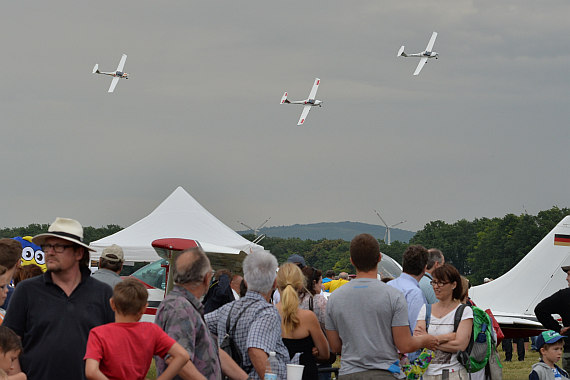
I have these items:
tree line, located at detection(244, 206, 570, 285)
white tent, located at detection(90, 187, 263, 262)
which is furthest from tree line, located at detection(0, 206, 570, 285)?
white tent, located at detection(90, 187, 263, 262)

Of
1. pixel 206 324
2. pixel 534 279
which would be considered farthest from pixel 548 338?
pixel 534 279

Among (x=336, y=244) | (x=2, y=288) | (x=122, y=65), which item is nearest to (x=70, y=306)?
(x=2, y=288)

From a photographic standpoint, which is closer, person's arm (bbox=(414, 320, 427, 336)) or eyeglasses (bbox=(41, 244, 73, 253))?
eyeglasses (bbox=(41, 244, 73, 253))

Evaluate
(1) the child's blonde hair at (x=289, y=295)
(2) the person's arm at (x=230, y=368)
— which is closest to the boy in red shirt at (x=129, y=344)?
(2) the person's arm at (x=230, y=368)

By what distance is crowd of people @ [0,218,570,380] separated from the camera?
3.96 m

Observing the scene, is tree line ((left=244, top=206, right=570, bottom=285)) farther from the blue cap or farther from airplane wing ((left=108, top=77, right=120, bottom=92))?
the blue cap

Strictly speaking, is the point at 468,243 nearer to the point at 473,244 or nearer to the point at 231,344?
the point at 473,244

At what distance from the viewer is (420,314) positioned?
19.5 feet

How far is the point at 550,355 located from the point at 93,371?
4765 millimetres

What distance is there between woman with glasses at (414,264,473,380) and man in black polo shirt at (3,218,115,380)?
2.53 meters

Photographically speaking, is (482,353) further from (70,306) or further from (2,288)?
(2,288)

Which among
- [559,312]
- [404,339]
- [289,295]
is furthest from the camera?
[559,312]

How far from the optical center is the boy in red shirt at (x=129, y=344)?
3.87m

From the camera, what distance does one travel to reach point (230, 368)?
4637 mm
